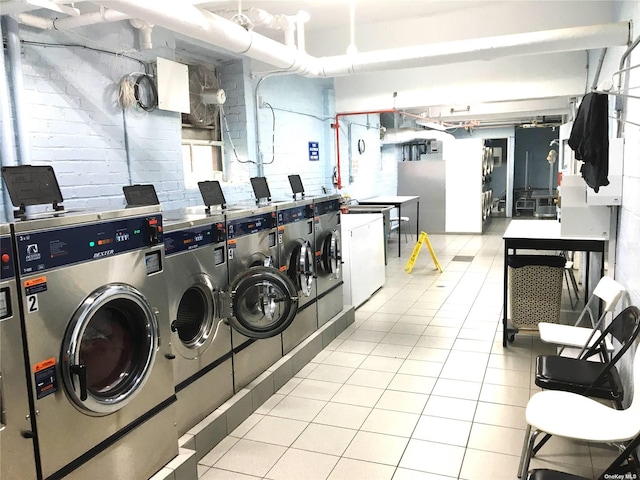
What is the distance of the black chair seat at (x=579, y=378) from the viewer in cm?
269

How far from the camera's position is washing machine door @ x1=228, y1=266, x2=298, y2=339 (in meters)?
3.22

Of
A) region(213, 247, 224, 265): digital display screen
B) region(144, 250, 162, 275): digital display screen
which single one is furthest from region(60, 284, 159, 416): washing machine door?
region(213, 247, 224, 265): digital display screen

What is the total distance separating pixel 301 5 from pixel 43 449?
425 cm

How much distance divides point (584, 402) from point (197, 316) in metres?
2.14

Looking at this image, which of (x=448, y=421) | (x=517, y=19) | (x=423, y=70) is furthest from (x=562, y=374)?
(x=423, y=70)

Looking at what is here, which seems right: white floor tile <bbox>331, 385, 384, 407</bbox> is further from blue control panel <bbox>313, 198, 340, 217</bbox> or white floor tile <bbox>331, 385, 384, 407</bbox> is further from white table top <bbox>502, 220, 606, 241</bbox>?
white table top <bbox>502, 220, 606, 241</bbox>

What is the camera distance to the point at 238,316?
323 cm

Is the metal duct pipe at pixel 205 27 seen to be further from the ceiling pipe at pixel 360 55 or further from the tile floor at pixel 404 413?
the tile floor at pixel 404 413

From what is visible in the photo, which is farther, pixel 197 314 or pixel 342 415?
pixel 342 415

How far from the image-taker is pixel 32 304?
1.81 m

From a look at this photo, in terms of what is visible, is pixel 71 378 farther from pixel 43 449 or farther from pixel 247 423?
pixel 247 423

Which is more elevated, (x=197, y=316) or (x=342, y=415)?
(x=197, y=316)

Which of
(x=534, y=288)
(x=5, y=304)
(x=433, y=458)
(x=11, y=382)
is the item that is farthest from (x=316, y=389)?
(x=5, y=304)

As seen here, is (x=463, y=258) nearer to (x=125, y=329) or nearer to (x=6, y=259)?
(x=125, y=329)
